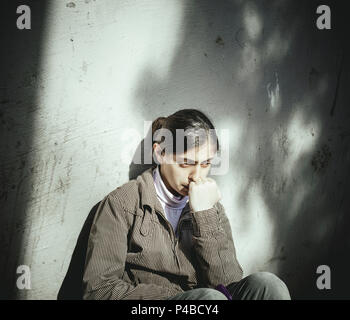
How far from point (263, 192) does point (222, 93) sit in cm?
87

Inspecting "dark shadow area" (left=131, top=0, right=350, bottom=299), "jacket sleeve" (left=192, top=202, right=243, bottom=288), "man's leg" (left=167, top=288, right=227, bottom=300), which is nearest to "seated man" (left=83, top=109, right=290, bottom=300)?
"jacket sleeve" (left=192, top=202, right=243, bottom=288)

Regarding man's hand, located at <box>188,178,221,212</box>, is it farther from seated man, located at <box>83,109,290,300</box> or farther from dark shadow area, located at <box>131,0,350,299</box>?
dark shadow area, located at <box>131,0,350,299</box>

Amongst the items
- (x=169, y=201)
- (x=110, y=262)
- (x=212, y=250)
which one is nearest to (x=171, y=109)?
(x=169, y=201)

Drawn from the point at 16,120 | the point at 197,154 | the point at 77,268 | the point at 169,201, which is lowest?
the point at 77,268

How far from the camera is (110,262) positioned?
170 cm

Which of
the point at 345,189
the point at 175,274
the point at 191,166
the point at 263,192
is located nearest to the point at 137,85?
the point at 191,166

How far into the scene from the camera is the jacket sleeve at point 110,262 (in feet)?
5.46

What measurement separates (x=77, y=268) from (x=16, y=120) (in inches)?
35.6

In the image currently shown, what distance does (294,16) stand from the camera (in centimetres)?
258

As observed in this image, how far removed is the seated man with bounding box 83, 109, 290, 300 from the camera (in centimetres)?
173

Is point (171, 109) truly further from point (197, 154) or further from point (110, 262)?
point (110, 262)

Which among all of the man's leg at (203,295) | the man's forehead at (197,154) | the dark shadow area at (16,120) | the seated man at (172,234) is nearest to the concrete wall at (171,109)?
the dark shadow area at (16,120)

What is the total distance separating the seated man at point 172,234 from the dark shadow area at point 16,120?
42 cm
